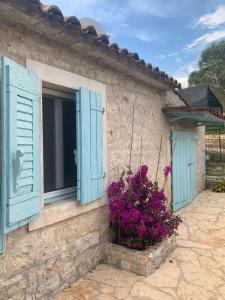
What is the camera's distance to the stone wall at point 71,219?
335 centimetres

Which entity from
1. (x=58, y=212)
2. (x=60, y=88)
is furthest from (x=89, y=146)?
(x=58, y=212)

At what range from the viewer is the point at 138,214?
471 centimetres

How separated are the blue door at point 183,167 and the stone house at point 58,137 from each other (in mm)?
2002

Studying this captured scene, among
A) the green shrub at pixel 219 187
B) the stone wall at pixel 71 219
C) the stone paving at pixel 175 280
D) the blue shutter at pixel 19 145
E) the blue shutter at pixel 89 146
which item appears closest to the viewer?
the blue shutter at pixel 19 145

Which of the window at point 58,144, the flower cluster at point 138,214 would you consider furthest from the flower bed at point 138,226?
the window at point 58,144

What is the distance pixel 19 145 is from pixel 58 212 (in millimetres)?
1234

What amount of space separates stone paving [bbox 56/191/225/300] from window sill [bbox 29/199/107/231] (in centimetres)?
99

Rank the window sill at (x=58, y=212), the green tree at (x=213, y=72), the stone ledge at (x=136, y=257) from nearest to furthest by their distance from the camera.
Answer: the window sill at (x=58, y=212)
the stone ledge at (x=136, y=257)
the green tree at (x=213, y=72)

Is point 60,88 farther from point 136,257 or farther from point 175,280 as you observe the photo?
point 175,280

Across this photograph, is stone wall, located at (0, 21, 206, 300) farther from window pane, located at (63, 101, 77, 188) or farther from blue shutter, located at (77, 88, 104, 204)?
window pane, located at (63, 101, 77, 188)

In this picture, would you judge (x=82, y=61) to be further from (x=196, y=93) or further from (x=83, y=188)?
(x=196, y=93)

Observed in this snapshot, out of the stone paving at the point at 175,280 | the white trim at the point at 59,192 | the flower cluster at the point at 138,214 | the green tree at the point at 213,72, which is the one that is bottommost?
the stone paving at the point at 175,280

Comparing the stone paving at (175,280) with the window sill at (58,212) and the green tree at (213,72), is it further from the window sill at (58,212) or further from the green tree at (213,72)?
the green tree at (213,72)

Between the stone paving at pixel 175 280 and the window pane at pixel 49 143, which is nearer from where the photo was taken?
the stone paving at pixel 175 280
